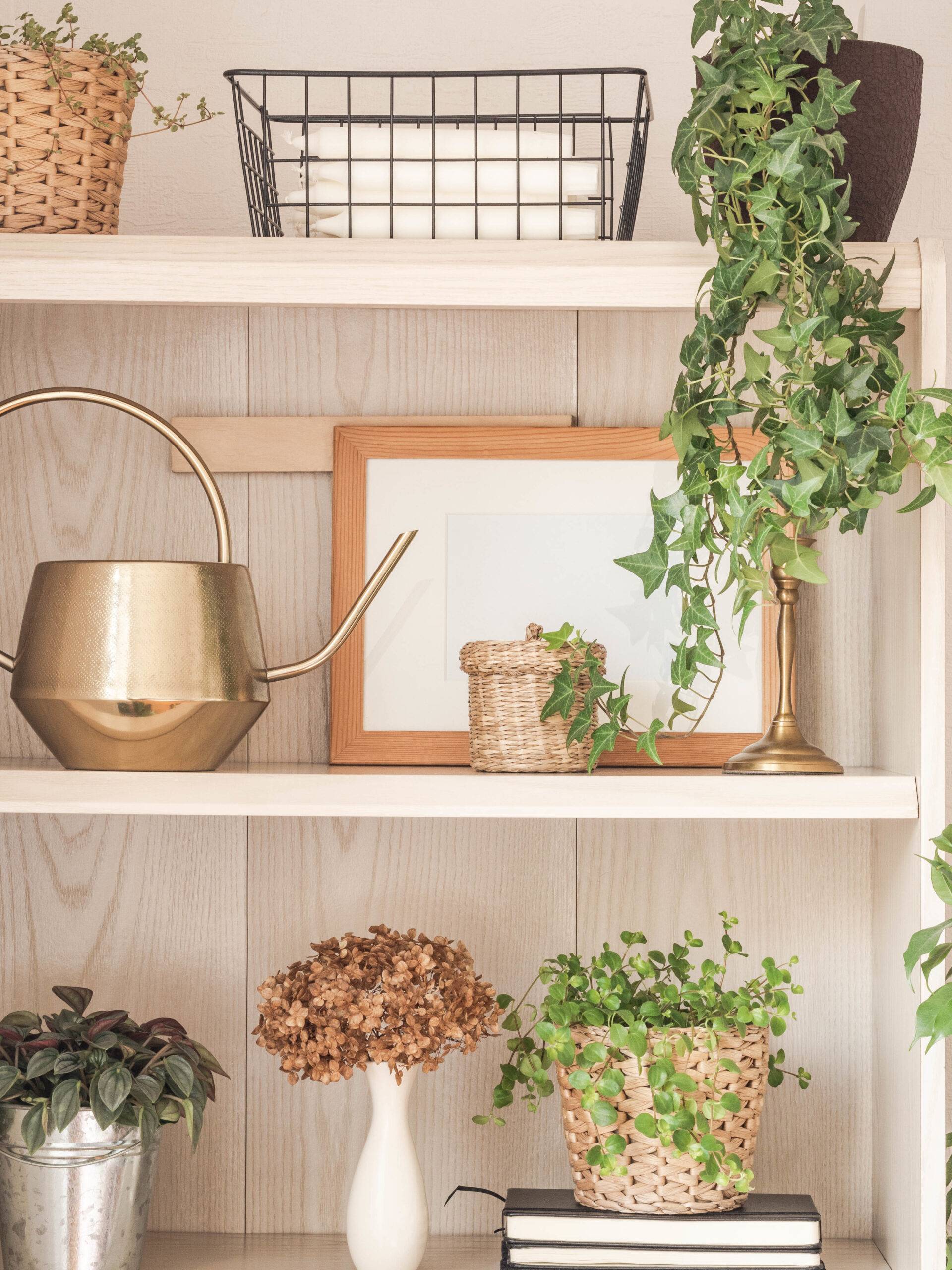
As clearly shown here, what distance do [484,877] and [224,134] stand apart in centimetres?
76

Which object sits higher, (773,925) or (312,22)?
(312,22)

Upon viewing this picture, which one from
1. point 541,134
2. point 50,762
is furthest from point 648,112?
point 50,762

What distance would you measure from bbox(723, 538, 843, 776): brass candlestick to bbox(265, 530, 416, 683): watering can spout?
32 cm

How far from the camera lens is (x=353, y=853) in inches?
47.6

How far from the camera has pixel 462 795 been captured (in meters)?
0.97

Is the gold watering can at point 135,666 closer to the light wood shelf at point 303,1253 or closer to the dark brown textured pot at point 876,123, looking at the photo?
the light wood shelf at point 303,1253

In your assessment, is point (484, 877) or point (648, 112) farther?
point (484, 877)

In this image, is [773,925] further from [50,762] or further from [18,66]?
[18,66]

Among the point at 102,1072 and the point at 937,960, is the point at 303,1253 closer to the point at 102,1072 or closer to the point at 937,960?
the point at 102,1072

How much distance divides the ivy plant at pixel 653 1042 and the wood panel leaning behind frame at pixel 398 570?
203 millimetres

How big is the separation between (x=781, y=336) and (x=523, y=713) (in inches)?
13.7

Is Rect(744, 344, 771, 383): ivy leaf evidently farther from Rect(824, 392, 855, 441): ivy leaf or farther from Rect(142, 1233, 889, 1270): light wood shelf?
Rect(142, 1233, 889, 1270): light wood shelf

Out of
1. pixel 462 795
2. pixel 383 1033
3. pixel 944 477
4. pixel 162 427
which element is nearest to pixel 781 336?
pixel 944 477

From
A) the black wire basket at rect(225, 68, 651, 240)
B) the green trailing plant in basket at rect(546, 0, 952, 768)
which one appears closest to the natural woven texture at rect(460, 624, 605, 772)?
the green trailing plant in basket at rect(546, 0, 952, 768)
